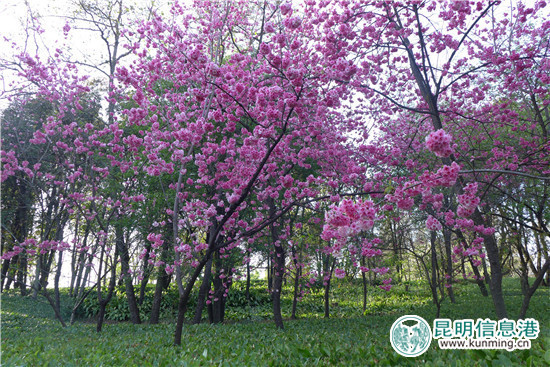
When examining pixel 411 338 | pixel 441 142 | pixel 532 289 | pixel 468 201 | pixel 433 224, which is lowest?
pixel 411 338

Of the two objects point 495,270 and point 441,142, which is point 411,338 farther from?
point 495,270

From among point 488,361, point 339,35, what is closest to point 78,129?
point 339,35

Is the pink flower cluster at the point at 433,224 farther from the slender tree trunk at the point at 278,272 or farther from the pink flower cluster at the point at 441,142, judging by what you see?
the slender tree trunk at the point at 278,272

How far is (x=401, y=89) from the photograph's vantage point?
914cm

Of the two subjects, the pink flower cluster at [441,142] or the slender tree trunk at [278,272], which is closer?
the pink flower cluster at [441,142]

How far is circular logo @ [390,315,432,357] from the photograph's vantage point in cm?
380

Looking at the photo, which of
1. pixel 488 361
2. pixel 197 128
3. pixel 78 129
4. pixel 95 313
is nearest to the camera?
pixel 488 361

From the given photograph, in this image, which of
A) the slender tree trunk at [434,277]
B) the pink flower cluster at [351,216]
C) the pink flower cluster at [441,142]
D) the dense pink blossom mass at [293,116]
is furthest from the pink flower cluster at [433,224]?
the slender tree trunk at [434,277]

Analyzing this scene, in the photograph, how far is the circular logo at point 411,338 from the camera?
3803 mm

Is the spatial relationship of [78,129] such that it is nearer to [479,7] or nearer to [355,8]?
[355,8]

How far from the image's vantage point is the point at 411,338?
155 inches

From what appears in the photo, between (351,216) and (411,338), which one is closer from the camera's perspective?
(351,216)

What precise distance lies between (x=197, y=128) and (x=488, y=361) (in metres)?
5.29

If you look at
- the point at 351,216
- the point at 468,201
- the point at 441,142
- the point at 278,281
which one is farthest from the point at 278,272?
the point at 441,142
